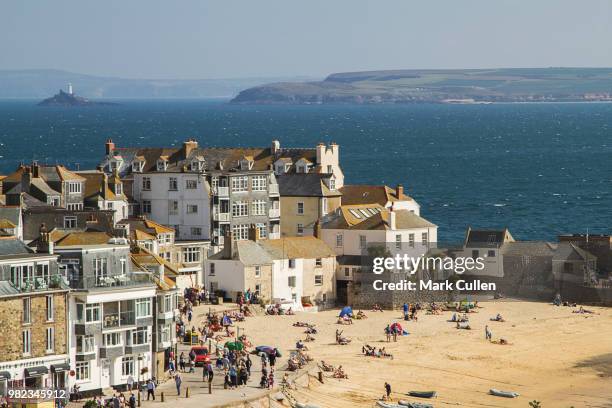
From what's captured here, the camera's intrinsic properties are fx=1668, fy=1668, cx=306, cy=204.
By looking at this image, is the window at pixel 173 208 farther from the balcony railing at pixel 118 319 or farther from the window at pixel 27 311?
the window at pixel 27 311

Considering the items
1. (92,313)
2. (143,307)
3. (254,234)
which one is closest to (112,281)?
(92,313)

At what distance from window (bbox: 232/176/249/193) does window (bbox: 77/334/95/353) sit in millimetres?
39432

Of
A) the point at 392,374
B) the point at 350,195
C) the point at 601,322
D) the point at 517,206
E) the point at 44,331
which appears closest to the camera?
the point at 44,331

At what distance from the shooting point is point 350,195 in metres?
111

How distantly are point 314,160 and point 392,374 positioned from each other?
1518 inches

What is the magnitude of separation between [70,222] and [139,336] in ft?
75.6

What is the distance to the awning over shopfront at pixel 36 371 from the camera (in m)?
61.4

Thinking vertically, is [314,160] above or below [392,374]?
above

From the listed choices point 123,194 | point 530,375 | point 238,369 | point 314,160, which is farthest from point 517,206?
point 238,369

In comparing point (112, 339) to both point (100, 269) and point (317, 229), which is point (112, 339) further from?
point (317, 229)

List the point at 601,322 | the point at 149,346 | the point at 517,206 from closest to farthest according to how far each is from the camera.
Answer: the point at 149,346 < the point at 601,322 < the point at 517,206

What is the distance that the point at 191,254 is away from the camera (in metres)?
98.7

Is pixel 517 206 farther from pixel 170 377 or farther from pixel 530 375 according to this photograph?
pixel 170 377

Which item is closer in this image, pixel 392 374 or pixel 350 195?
pixel 392 374
